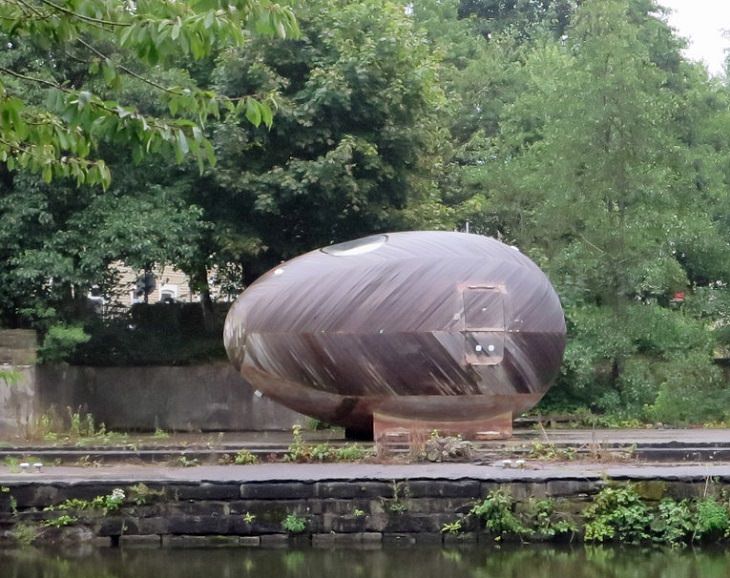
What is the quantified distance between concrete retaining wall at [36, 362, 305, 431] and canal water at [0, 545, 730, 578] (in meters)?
12.2

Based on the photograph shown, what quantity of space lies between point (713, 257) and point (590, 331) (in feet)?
9.72

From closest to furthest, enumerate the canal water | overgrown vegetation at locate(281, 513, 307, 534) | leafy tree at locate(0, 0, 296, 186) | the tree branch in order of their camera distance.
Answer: leafy tree at locate(0, 0, 296, 186) < the tree branch < the canal water < overgrown vegetation at locate(281, 513, 307, 534)

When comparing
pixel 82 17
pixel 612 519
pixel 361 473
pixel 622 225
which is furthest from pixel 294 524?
pixel 622 225

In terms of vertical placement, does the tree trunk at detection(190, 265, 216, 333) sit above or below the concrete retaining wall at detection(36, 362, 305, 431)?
above

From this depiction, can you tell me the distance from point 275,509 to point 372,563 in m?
1.64

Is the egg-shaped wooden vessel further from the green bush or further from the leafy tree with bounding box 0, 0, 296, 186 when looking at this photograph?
the leafy tree with bounding box 0, 0, 296, 186

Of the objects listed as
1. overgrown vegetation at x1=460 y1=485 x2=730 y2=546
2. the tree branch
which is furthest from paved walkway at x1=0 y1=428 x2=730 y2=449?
the tree branch

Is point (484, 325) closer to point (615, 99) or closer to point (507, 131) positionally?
point (615, 99)

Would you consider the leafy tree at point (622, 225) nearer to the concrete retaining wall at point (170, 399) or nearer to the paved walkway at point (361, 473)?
the concrete retaining wall at point (170, 399)

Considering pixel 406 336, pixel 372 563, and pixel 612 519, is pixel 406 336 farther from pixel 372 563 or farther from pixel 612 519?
pixel 372 563

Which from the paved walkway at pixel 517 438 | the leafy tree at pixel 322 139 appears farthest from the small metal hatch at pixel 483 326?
the leafy tree at pixel 322 139

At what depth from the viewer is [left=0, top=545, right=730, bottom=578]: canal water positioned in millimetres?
10281

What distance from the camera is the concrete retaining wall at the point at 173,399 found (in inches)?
945

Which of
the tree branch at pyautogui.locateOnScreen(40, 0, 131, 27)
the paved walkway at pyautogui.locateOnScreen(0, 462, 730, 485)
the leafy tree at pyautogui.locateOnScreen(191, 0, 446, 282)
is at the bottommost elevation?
the paved walkway at pyautogui.locateOnScreen(0, 462, 730, 485)
